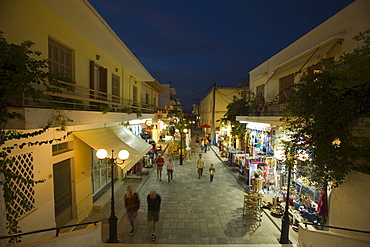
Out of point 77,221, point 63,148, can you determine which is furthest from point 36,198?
point 77,221

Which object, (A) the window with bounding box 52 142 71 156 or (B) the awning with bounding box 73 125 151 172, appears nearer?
(A) the window with bounding box 52 142 71 156

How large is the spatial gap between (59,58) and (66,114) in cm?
258

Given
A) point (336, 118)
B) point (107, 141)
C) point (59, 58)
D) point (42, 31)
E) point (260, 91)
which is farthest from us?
point (260, 91)

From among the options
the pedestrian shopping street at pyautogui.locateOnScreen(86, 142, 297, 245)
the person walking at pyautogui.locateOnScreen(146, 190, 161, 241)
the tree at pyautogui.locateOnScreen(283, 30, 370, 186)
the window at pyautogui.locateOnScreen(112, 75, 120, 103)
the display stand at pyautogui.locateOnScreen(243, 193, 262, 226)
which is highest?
the window at pyautogui.locateOnScreen(112, 75, 120, 103)

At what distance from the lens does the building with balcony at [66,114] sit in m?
5.10

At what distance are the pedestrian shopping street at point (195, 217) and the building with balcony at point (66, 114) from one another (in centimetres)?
193

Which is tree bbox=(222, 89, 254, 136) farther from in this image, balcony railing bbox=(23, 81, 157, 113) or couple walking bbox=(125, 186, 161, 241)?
couple walking bbox=(125, 186, 161, 241)

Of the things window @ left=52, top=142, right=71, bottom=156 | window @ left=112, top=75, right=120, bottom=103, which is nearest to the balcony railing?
window @ left=112, top=75, right=120, bottom=103

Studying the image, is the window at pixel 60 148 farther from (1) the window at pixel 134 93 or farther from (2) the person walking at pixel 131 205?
(1) the window at pixel 134 93

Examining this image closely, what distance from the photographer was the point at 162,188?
12.0 metres

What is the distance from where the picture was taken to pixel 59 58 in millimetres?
6867

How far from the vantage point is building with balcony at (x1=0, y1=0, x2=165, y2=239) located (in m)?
5.10

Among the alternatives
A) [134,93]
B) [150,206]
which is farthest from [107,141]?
[134,93]

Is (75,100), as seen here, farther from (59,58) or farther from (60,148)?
(60,148)
